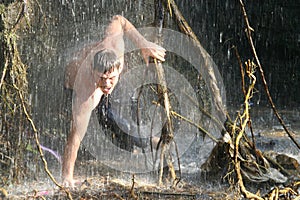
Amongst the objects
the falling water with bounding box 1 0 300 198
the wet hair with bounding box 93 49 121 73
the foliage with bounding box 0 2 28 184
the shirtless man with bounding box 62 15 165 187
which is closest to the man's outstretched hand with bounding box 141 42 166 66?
the shirtless man with bounding box 62 15 165 187

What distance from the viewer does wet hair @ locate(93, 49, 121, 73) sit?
3.77 m

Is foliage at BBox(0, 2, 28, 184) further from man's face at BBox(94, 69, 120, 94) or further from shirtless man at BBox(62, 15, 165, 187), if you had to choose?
man's face at BBox(94, 69, 120, 94)

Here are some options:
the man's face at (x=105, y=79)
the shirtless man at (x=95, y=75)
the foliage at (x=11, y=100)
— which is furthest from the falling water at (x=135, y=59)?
the man's face at (x=105, y=79)

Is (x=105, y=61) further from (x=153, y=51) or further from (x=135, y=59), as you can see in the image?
(x=135, y=59)

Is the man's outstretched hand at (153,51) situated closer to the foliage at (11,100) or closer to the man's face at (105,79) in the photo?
the man's face at (105,79)

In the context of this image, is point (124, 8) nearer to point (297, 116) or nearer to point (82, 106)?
point (297, 116)

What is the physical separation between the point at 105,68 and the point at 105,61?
0.14 feet

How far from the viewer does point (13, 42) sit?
145 inches

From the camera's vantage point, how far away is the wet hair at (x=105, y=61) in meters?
3.77

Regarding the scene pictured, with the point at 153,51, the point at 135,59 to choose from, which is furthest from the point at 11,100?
the point at 135,59

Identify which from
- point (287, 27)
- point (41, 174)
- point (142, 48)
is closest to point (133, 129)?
point (41, 174)

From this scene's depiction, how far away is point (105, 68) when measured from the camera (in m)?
3.78

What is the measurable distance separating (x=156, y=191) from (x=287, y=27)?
17.7ft

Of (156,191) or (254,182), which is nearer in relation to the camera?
(156,191)
